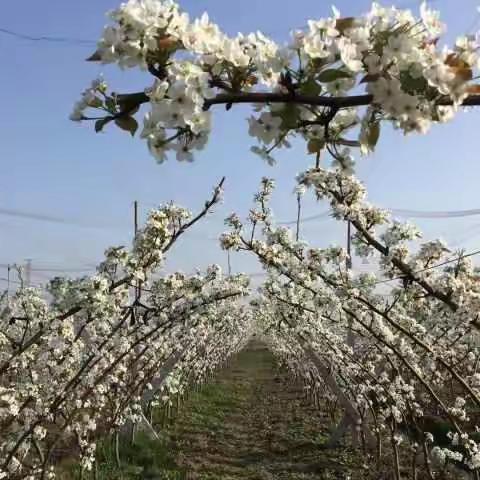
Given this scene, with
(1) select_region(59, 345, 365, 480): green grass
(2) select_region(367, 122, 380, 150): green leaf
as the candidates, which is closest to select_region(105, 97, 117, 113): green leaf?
(2) select_region(367, 122, 380, 150): green leaf

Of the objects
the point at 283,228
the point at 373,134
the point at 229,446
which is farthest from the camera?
the point at 229,446

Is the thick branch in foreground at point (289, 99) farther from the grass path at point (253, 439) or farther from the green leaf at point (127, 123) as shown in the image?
the grass path at point (253, 439)

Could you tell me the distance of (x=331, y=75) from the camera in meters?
1.25

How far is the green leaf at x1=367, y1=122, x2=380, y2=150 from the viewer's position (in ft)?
4.53

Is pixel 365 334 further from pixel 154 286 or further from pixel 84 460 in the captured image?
pixel 84 460

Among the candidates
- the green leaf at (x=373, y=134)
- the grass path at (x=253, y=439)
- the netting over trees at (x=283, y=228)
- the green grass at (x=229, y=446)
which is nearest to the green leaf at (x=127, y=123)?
the netting over trees at (x=283, y=228)

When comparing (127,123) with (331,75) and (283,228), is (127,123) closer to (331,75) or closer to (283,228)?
(331,75)

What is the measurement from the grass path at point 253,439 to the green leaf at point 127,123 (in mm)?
7164

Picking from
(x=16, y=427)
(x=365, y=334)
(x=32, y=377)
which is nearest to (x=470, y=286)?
(x=365, y=334)

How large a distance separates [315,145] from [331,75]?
291 millimetres

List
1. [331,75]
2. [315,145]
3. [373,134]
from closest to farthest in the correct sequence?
[331,75] < [373,134] < [315,145]

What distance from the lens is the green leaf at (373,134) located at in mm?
1380

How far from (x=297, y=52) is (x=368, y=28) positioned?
0.55 feet

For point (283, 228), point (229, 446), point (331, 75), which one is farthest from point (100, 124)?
point (229, 446)
